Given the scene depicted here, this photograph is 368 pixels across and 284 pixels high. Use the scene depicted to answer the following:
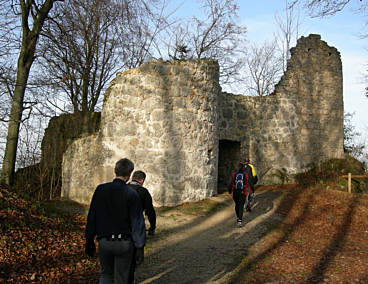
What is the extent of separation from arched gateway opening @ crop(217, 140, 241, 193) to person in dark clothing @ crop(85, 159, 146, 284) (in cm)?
1029

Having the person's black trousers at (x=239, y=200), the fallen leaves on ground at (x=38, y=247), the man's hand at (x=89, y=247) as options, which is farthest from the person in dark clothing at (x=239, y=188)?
the man's hand at (x=89, y=247)

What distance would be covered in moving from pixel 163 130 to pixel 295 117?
293 inches

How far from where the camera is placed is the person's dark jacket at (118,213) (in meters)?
3.40

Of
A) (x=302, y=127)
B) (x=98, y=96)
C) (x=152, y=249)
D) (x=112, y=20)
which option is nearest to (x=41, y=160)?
(x=98, y=96)

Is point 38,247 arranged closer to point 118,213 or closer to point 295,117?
point 118,213

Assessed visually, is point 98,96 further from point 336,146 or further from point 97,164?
point 336,146

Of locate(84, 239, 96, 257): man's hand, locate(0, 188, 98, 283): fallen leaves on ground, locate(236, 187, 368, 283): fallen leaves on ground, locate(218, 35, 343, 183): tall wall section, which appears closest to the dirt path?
locate(236, 187, 368, 283): fallen leaves on ground

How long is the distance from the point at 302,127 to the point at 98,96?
29.4 ft

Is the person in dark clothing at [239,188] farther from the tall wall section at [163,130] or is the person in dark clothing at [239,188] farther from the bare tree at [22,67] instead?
the bare tree at [22,67]

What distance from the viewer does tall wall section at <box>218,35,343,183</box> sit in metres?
13.7

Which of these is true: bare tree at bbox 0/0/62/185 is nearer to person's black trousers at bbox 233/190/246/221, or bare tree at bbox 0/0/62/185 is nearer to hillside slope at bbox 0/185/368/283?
hillside slope at bbox 0/185/368/283

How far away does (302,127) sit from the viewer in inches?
581

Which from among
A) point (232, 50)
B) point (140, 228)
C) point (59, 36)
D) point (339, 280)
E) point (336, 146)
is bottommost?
point (339, 280)

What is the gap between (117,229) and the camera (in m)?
3.39
